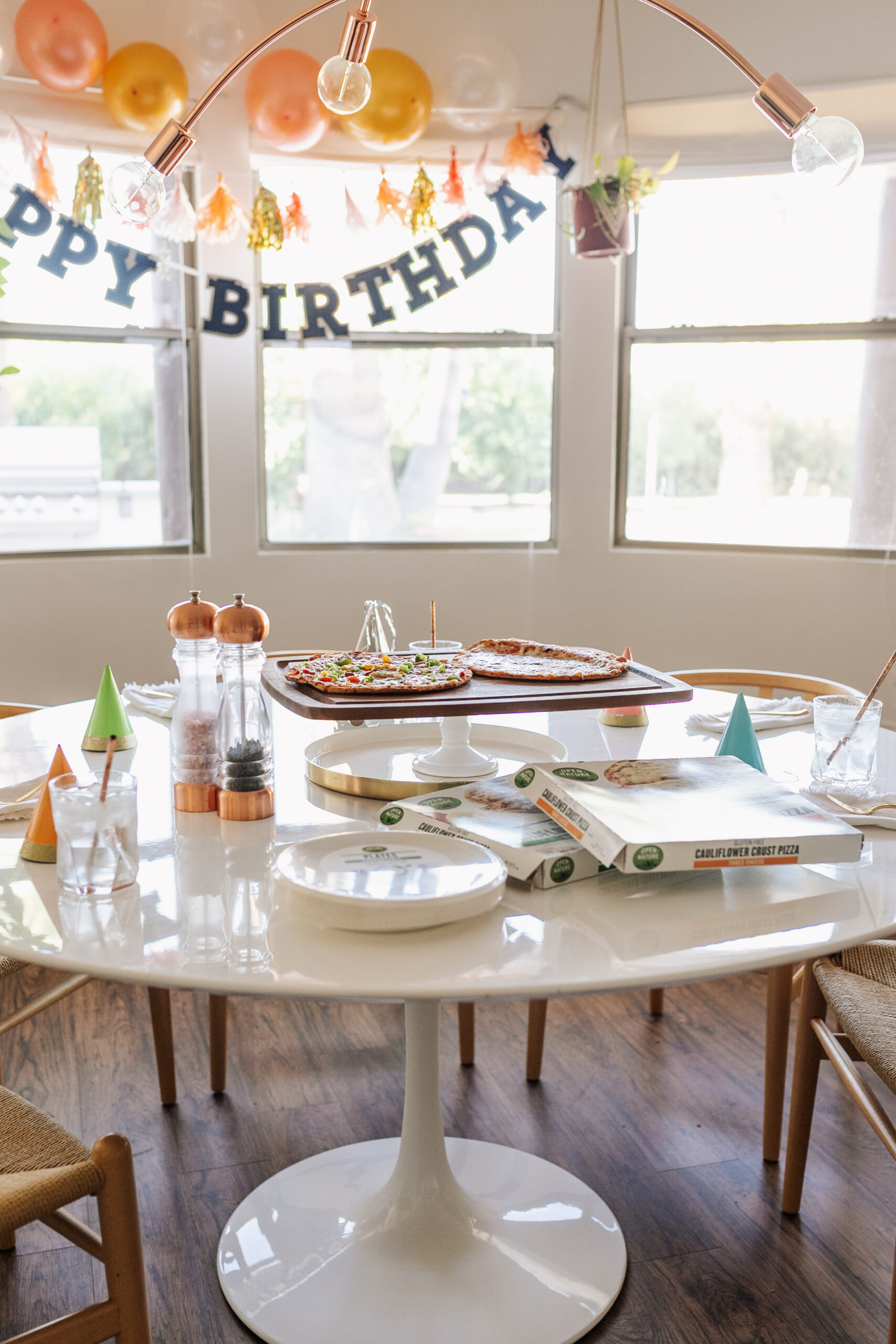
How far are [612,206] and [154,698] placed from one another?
194 cm

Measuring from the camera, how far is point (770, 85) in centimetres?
147

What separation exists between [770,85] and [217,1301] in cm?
181

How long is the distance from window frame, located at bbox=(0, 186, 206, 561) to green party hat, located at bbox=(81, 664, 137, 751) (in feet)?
6.47

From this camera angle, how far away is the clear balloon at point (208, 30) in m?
2.87

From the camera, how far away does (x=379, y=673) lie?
56.9 inches

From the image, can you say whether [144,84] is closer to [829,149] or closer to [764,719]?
[829,149]

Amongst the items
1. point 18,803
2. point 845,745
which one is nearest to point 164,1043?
point 18,803

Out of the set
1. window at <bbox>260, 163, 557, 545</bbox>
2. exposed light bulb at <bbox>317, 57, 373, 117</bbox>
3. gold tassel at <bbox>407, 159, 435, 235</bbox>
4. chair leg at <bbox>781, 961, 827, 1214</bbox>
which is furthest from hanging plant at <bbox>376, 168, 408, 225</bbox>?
chair leg at <bbox>781, 961, 827, 1214</bbox>

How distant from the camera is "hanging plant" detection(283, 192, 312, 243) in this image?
10.9 feet

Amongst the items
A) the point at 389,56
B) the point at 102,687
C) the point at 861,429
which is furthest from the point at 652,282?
the point at 102,687

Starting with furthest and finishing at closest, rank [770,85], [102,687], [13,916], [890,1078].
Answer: [102,687] → [770,85] → [890,1078] → [13,916]

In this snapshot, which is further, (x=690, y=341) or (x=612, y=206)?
(x=690, y=341)

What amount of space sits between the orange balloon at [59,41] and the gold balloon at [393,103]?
0.67 m

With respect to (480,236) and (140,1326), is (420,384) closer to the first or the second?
(480,236)
